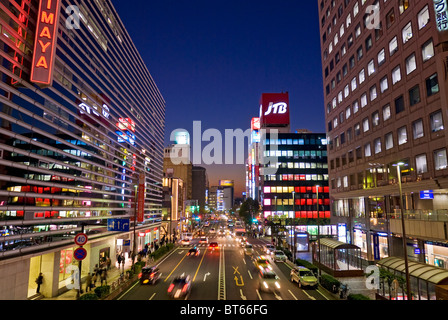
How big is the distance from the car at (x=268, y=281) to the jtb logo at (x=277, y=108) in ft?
316

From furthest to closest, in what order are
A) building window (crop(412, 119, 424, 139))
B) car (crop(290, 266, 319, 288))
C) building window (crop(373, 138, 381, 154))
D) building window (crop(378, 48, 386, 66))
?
building window (crop(373, 138, 381, 154)) → building window (crop(378, 48, 386, 66)) → building window (crop(412, 119, 424, 139)) → car (crop(290, 266, 319, 288))

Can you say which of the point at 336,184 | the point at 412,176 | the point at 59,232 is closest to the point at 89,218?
the point at 59,232

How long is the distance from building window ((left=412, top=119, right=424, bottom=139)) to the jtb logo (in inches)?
3552

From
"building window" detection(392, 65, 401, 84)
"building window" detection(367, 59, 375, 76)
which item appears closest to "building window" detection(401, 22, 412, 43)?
"building window" detection(392, 65, 401, 84)

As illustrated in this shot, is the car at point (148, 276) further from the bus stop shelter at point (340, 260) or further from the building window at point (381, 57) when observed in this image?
the building window at point (381, 57)

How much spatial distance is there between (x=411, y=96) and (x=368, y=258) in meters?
22.2

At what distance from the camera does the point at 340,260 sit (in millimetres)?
35344

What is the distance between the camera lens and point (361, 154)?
142 ft

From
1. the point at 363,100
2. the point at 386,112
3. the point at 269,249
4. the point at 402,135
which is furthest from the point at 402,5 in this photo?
the point at 269,249

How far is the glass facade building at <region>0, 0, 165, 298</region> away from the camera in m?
18.7

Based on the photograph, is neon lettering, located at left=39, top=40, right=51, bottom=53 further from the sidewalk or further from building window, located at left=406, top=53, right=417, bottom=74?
building window, located at left=406, top=53, right=417, bottom=74

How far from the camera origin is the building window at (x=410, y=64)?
101ft
